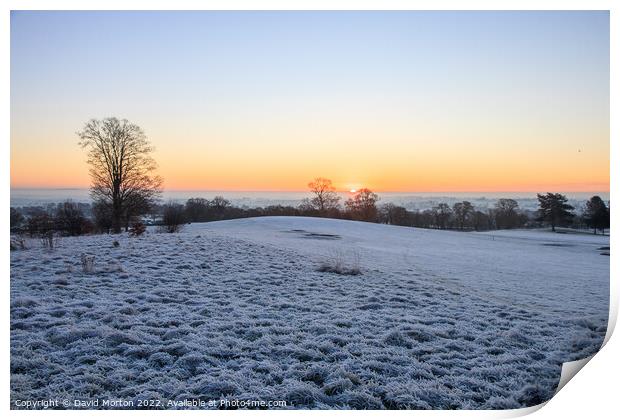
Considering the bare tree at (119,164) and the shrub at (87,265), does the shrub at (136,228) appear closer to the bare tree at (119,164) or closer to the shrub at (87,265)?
the bare tree at (119,164)

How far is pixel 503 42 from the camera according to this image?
724 cm

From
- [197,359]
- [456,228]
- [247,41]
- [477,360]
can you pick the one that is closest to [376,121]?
[247,41]

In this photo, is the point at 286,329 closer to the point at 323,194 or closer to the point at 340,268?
the point at 340,268

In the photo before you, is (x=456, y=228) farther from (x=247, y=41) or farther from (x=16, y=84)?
(x=16, y=84)

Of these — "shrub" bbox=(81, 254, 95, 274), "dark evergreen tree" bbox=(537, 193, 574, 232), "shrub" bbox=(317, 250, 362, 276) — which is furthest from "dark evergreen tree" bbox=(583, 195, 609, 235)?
"shrub" bbox=(81, 254, 95, 274)

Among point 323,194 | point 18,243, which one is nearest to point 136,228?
point 18,243

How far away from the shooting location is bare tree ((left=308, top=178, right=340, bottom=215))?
1039 cm

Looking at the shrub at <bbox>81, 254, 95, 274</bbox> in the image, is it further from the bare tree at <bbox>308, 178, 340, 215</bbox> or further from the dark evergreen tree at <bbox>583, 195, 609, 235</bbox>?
the dark evergreen tree at <bbox>583, 195, 609, 235</bbox>

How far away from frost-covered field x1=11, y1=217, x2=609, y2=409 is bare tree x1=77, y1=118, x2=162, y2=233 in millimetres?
1390

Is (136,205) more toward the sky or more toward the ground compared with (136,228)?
more toward the sky

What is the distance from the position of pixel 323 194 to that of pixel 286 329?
6.65 m

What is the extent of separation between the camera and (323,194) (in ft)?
38.4

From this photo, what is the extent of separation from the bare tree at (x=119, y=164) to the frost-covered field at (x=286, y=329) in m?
1.39

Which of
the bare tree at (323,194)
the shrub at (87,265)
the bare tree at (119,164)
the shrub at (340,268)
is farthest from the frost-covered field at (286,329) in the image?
the bare tree at (323,194)
